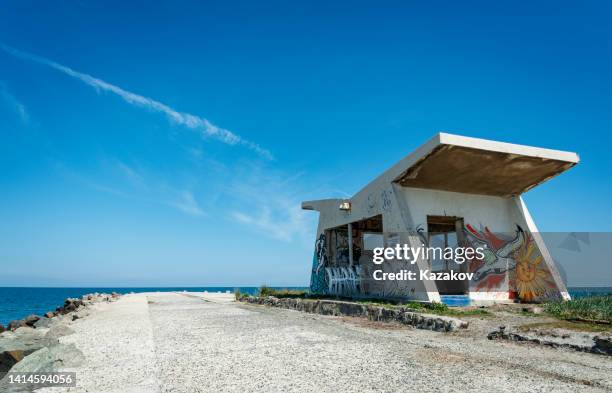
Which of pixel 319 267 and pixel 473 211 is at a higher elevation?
pixel 473 211

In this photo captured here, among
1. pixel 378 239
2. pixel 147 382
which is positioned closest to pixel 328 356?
pixel 147 382

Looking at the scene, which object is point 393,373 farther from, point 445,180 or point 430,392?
point 445,180

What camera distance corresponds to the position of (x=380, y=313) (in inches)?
356

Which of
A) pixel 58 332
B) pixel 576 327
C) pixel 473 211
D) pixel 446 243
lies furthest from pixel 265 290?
pixel 576 327

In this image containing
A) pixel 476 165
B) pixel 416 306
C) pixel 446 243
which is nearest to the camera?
pixel 416 306

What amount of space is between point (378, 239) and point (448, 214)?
6.31 meters

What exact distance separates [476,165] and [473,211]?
2.49 metres

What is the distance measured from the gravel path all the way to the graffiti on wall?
6.83 m

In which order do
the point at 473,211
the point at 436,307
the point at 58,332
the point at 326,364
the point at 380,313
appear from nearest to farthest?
the point at 326,364
the point at 58,332
the point at 380,313
the point at 436,307
the point at 473,211

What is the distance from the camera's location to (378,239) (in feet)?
61.3

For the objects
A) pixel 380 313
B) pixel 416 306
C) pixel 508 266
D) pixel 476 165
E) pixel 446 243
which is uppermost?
pixel 476 165

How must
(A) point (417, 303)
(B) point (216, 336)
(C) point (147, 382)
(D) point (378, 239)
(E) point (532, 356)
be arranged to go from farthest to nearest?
(D) point (378, 239), (A) point (417, 303), (B) point (216, 336), (E) point (532, 356), (C) point (147, 382)

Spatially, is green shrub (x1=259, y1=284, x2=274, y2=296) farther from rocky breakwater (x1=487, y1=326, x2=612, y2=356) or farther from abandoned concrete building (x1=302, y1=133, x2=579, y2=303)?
rocky breakwater (x1=487, y1=326, x2=612, y2=356)

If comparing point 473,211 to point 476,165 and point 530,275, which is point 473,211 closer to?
point 476,165
